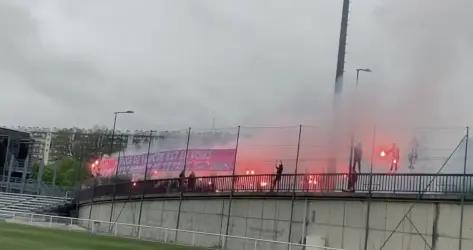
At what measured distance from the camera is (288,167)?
165 feet

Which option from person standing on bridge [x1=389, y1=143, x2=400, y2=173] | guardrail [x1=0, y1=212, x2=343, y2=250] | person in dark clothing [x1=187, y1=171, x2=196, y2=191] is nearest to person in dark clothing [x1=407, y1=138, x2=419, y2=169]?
person standing on bridge [x1=389, y1=143, x2=400, y2=173]

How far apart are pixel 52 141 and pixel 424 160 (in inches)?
5734

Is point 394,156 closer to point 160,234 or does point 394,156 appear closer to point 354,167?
point 354,167

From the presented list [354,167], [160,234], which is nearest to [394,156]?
[354,167]

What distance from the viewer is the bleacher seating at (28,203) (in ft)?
213

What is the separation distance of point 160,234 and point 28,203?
33.7 metres

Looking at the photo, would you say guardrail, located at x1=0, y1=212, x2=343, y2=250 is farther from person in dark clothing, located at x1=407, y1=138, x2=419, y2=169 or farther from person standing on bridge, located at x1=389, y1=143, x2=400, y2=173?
person in dark clothing, located at x1=407, y1=138, x2=419, y2=169

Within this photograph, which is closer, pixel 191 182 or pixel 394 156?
pixel 394 156

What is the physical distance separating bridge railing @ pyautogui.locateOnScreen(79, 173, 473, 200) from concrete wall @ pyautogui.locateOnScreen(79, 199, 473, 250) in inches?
33.4

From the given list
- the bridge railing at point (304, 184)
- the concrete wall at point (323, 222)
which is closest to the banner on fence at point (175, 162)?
the bridge railing at point (304, 184)

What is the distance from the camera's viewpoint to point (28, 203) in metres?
69.8

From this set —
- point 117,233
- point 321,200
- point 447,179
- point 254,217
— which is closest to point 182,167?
point 117,233

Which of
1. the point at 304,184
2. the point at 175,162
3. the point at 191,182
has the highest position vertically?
the point at 175,162

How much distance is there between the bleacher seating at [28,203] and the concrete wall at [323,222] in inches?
846
